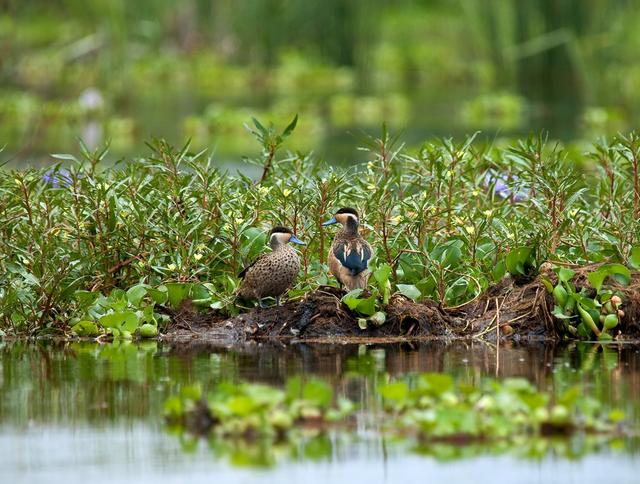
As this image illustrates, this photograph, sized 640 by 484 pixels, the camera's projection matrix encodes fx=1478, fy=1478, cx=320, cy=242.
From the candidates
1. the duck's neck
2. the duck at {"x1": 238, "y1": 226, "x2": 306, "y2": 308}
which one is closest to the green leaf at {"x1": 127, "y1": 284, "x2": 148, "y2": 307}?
the duck at {"x1": 238, "y1": 226, "x2": 306, "y2": 308}

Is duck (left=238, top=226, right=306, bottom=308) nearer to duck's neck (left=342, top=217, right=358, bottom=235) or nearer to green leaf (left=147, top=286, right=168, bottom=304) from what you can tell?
duck's neck (left=342, top=217, right=358, bottom=235)

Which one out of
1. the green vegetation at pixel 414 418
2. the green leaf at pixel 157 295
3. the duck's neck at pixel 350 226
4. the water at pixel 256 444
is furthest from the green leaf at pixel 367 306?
the green vegetation at pixel 414 418

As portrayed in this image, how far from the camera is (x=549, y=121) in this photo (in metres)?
28.1

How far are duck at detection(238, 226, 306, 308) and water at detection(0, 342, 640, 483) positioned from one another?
41 cm

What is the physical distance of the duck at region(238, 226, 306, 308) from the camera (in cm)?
916

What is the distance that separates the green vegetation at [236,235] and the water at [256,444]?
42 cm

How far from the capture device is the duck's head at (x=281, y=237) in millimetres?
9469

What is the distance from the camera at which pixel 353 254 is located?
30.5ft

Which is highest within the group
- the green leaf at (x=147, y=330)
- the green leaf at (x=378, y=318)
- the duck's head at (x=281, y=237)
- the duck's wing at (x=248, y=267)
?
the duck's head at (x=281, y=237)

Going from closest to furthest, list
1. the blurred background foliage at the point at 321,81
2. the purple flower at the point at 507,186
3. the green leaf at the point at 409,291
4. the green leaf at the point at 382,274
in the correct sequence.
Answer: the green leaf at the point at 382,274
the green leaf at the point at 409,291
the purple flower at the point at 507,186
the blurred background foliage at the point at 321,81

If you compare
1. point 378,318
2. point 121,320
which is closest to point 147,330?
point 121,320

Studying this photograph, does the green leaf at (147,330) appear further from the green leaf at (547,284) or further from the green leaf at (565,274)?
the green leaf at (565,274)

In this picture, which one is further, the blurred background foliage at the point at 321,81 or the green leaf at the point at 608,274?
the blurred background foliage at the point at 321,81

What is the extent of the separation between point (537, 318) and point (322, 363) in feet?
5.46
